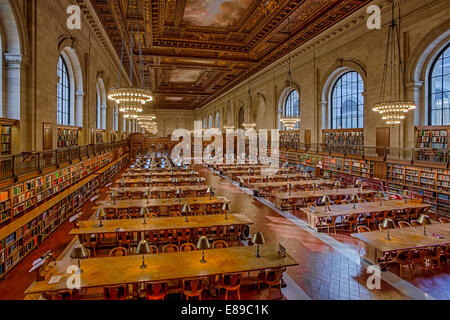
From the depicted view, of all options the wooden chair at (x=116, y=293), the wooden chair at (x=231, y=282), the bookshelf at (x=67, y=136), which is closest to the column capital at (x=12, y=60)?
the bookshelf at (x=67, y=136)

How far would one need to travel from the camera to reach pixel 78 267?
15.0 ft

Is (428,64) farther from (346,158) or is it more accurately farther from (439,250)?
(439,250)

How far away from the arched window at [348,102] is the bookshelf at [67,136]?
14.5 meters

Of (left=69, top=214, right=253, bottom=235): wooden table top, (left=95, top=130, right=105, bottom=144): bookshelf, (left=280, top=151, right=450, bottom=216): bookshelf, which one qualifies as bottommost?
(left=69, top=214, right=253, bottom=235): wooden table top

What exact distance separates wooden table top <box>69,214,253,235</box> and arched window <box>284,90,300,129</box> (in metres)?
15.7

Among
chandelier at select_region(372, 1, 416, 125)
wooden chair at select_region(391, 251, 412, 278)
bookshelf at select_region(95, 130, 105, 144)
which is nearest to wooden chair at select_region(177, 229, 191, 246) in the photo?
wooden chair at select_region(391, 251, 412, 278)

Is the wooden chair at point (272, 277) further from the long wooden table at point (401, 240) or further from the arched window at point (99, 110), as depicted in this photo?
the arched window at point (99, 110)

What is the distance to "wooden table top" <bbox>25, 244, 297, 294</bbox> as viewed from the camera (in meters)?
4.21

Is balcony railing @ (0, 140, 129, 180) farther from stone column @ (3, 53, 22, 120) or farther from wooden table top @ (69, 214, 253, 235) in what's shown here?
wooden table top @ (69, 214, 253, 235)

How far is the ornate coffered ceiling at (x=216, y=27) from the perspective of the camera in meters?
12.8

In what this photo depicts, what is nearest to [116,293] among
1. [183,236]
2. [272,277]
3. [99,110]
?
[272,277]

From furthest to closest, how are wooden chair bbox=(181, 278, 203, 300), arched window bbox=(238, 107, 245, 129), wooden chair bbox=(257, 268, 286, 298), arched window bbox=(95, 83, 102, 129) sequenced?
arched window bbox=(238, 107, 245, 129) < arched window bbox=(95, 83, 102, 129) < wooden chair bbox=(257, 268, 286, 298) < wooden chair bbox=(181, 278, 203, 300)
